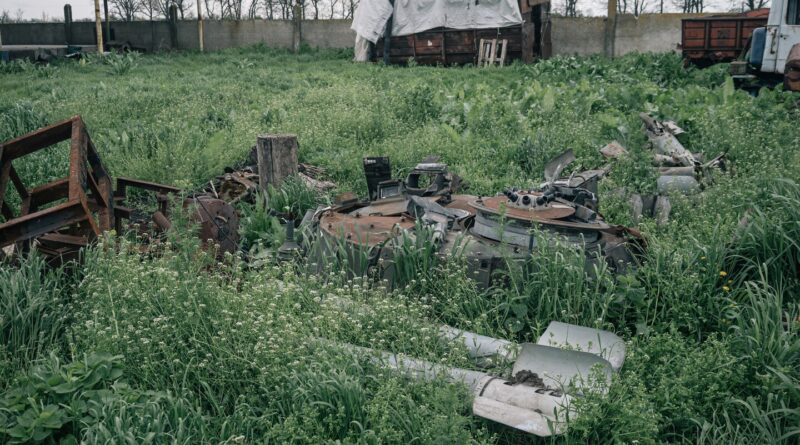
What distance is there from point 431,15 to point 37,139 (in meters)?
17.3

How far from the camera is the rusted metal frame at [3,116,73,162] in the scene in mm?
5074

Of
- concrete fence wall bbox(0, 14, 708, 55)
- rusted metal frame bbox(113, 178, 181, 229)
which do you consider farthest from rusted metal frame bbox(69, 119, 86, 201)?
concrete fence wall bbox(0, 14, 708, 55)

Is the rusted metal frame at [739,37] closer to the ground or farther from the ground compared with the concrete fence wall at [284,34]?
closer to the ground

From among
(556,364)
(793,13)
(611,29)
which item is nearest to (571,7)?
(611,29)

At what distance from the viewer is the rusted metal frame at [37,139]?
507 centimetres

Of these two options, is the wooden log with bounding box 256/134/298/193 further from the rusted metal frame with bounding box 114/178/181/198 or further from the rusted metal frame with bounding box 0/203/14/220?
the rusted metal frame with bounding box 0/203/14/220

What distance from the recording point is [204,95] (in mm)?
12234

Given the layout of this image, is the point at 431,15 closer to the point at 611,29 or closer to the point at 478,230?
the point at 611,29

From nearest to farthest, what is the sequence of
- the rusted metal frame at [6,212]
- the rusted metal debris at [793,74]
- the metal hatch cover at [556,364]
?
the metal hatch cover at [556,364], the rusted metal frame at [6,212], the rusted metal debris at [793,74]

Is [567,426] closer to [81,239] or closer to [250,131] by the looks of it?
[81,239]

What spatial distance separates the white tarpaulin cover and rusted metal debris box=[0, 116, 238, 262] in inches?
644

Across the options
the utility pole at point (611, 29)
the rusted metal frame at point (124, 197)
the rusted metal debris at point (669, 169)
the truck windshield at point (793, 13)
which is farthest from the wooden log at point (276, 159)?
the utility pole at point (611, 29)

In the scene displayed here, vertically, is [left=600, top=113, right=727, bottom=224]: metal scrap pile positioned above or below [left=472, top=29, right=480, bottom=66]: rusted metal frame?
below

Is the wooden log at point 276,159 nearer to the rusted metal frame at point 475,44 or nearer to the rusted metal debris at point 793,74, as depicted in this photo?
the rusted metal debris at point 793,74
